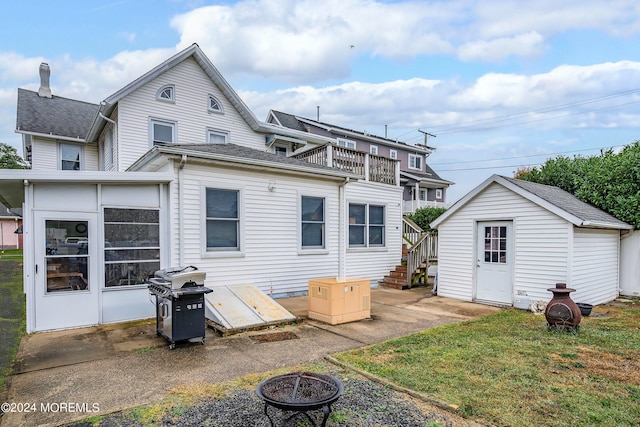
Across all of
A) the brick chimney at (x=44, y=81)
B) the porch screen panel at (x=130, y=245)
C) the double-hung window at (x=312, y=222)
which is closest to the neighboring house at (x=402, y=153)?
the brick chimney at (x=44, y=81)

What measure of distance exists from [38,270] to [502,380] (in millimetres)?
7411

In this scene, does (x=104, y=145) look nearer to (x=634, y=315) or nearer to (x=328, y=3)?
(x=328, y=3)

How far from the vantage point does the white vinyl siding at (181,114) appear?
1123 centimetres

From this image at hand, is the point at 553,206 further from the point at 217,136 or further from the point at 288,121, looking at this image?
the point at 288,121

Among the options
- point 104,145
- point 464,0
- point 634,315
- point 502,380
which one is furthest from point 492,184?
point 104,145

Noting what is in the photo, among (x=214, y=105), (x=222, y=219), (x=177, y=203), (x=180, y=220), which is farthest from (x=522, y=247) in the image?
(x=214, y=105)

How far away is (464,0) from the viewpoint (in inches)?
332

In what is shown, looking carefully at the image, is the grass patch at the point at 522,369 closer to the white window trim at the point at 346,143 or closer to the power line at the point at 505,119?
the white window trim at the point at 346,143

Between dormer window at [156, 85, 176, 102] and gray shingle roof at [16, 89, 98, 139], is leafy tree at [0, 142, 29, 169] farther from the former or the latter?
dormer window at [156, 85, 176, 102]

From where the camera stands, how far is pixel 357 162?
454 inches

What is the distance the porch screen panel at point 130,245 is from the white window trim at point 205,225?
91 centimetres

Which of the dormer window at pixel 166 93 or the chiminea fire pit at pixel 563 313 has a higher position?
the dormer window at pixel 166 93

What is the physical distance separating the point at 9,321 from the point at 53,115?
1057 centimetres

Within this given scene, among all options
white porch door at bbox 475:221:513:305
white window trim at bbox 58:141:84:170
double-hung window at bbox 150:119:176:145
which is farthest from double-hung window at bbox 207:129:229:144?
white porch door at bbox 475:221:513:305
